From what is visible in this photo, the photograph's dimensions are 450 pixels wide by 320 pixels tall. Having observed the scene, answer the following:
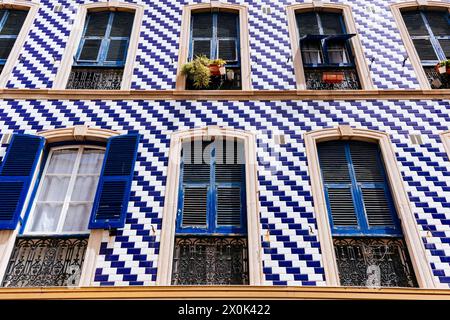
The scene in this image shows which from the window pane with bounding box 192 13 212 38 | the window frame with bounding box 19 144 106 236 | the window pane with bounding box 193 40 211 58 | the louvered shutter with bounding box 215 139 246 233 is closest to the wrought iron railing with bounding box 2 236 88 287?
the window frame with bounding box 19 144 106 236

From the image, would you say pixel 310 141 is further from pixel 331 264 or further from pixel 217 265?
pixel 217 265

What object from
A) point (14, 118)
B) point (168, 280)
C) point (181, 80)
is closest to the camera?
point (168, 280)

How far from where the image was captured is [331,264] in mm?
5738

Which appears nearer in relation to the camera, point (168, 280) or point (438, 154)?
point (168, 280)

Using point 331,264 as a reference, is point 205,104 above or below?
above

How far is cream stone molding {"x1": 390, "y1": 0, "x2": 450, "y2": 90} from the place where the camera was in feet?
26.5

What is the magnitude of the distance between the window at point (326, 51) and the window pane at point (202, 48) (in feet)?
6.21

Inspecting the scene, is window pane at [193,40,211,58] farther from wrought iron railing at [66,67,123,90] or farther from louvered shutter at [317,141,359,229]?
louvered shutter at [317,141,359,229]

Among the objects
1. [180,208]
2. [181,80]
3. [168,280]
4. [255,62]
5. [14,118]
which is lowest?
[168,280]

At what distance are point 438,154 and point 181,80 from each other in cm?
464

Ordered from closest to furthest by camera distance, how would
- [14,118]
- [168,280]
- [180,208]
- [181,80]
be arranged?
[168,280] → [180,208] → [14,118] → [181,80]

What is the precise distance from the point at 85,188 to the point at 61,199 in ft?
1.28

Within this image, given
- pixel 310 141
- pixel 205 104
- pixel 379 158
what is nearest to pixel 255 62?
pixel 205 104

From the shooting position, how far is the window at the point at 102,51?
8.20m
